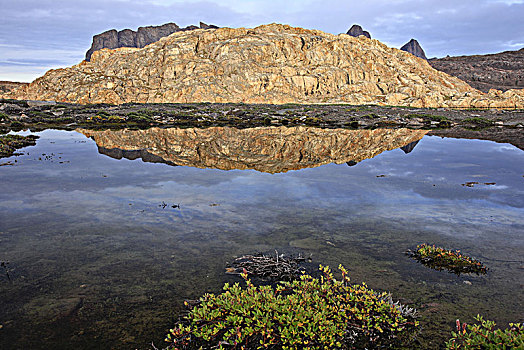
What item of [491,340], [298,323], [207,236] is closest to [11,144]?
[207,236]

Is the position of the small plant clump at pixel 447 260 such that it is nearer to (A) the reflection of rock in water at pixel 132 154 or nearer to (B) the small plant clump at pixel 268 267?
(B) the small plant clump at pixel 268 267

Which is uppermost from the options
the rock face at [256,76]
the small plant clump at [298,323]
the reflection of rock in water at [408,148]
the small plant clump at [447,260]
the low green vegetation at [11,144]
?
the rock face at [256,76]

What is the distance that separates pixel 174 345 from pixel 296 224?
5697mm

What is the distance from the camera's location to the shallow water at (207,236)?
5.57 m

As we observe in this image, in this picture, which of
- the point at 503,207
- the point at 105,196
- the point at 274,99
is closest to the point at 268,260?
the point at 105,196

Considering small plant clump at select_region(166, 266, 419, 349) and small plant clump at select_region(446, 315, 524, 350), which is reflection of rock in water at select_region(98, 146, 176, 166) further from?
small plant clump at select_region(446, 315, 524, 350)

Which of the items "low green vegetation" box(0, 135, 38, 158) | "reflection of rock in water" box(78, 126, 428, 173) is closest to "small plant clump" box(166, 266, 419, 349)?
"reflection of rock in water" box(78, 126, 428, 173)

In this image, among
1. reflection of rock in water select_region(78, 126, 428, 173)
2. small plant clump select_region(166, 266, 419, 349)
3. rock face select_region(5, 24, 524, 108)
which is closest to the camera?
small plant clump select_region(166, 266, 419, 349)

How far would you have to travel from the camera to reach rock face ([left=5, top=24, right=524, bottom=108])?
407ft

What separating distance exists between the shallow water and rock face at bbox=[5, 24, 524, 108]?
111844 mm

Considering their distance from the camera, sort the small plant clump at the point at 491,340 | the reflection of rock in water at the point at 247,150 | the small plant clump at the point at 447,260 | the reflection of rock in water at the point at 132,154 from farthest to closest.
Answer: the reflection of rock in water at the point at 132,154, the reflection of rock in water at the point at 247,150, the small plant clump at the point at 447,260, the small plant clump at the point at 491,340

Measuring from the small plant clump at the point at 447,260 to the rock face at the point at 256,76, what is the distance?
119743mm

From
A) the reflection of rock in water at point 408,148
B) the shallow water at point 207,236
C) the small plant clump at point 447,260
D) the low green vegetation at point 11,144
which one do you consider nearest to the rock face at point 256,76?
the reflection of rock in water at point 408,148

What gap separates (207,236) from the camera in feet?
28.7
